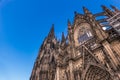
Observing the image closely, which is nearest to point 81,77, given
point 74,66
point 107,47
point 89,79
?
point 89,79

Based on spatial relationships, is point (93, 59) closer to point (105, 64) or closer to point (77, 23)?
point (105, 64)

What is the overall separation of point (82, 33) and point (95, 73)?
6.10 meters

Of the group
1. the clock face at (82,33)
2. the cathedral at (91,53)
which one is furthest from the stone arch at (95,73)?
the clock face at (82,33)

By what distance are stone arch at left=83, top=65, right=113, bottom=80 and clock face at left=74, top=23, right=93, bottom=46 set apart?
4.32m

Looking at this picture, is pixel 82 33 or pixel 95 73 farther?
pixel 82 33

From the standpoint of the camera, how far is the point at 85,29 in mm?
16000

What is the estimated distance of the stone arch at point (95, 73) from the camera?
1045cm

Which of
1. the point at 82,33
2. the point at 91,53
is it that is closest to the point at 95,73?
the point at 91,53

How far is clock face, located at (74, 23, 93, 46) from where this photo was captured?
593 inches

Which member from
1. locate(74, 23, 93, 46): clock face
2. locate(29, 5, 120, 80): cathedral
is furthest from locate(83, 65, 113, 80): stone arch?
locate(74, 23, 93, 46): clock face

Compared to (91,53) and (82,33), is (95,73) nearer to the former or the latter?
(91,53)

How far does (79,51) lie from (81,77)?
3488 millimetres

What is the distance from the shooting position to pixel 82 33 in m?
16.0

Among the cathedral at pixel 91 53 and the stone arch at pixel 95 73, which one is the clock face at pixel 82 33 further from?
the stone arch at pixel 95 73
